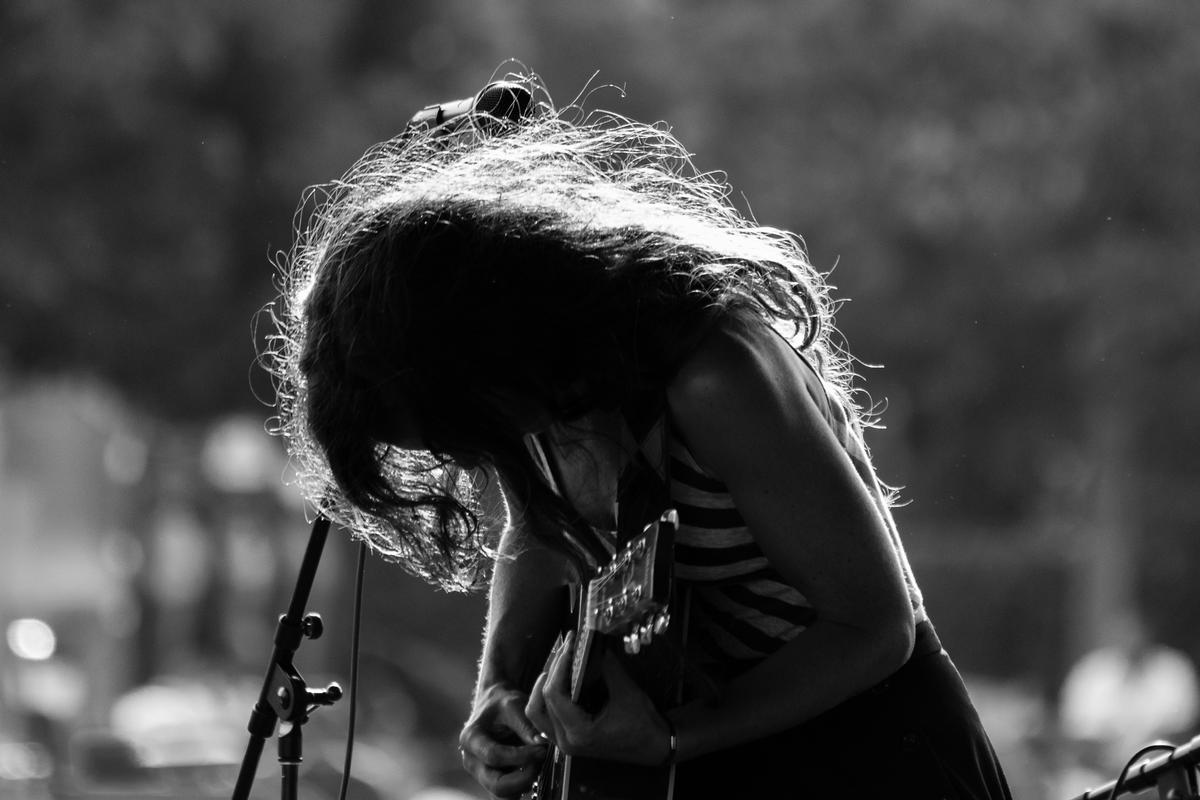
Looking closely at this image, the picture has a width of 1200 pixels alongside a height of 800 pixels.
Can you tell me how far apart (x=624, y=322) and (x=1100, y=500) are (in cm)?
1040

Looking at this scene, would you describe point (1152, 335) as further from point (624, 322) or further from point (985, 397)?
point (624, 322)

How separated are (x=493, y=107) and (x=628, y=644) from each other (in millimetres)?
773

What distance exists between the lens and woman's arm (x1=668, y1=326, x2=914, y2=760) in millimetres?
1572

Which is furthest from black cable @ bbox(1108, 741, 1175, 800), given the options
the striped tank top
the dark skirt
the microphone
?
the microphone

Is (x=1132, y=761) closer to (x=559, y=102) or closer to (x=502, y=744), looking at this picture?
(x=502, y=744)

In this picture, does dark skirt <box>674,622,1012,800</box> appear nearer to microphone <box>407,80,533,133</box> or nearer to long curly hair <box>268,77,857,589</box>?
long curly hair <box>268,77,857,589</box>

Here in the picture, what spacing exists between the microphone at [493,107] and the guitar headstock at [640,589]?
653 millimetres

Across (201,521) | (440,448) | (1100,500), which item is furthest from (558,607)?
(1100,500)

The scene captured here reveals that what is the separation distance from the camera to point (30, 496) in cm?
1418

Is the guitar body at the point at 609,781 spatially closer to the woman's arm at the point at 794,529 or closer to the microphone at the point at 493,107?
the woman's arm at the point at 794,529

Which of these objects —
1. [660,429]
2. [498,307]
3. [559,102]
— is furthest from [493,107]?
[559,102]

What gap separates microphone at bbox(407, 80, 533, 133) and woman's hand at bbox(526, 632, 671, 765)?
28.8 inches

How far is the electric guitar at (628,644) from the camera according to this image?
157 centimetres

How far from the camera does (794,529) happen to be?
1572mm
